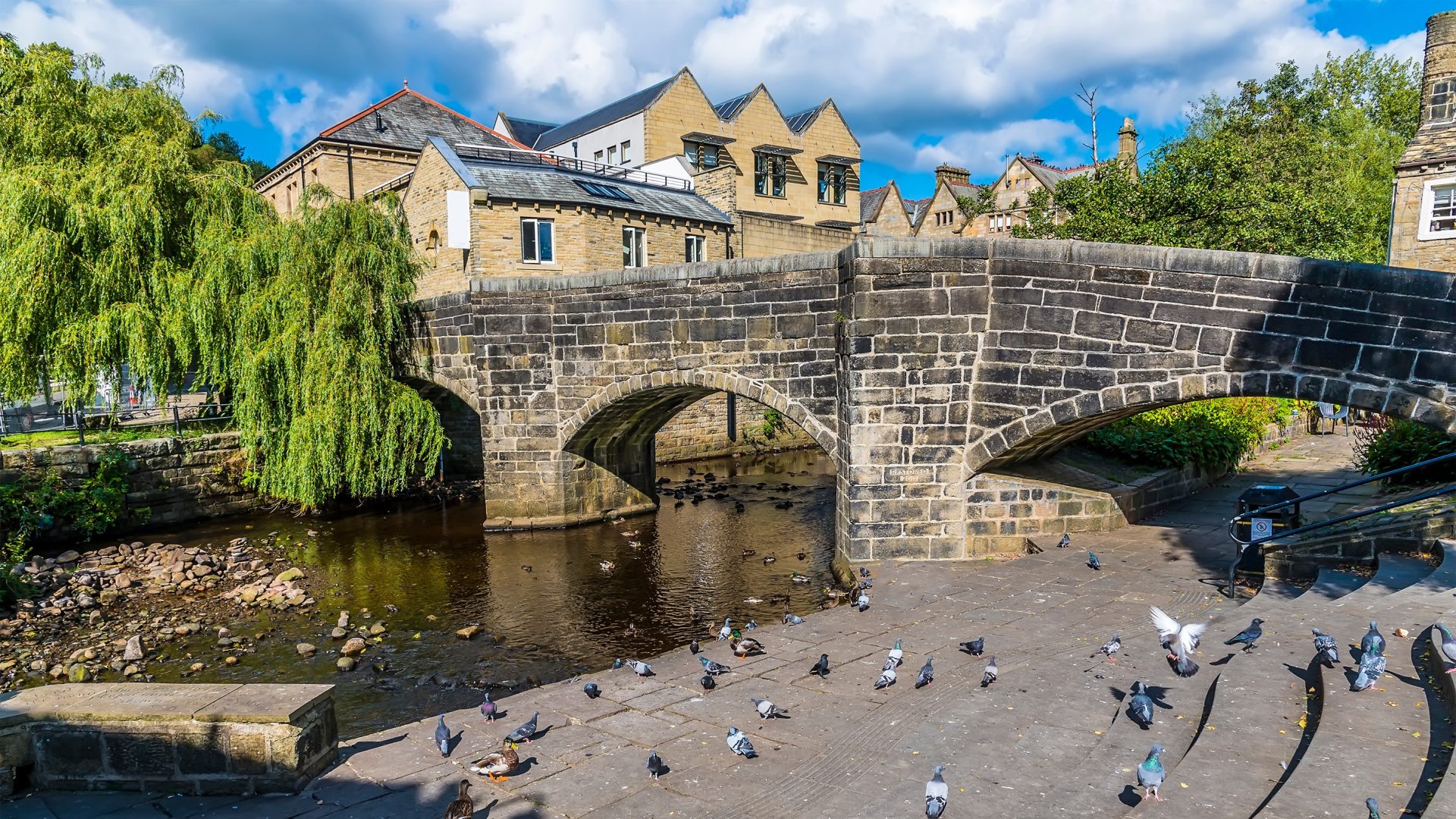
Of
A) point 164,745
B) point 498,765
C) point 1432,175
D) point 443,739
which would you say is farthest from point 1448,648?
point 1432,175

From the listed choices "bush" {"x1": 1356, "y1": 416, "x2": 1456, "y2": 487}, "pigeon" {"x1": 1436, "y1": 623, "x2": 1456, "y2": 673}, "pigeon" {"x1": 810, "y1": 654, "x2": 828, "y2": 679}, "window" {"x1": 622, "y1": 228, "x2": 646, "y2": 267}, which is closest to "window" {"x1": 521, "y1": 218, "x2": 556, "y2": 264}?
"window" {"x1": 622, "y1": 228, "x2": 646, "y2": 267}

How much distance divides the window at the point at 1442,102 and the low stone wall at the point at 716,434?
1843cm

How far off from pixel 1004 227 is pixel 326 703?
169 feet

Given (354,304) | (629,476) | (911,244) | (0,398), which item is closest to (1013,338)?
(911,244)

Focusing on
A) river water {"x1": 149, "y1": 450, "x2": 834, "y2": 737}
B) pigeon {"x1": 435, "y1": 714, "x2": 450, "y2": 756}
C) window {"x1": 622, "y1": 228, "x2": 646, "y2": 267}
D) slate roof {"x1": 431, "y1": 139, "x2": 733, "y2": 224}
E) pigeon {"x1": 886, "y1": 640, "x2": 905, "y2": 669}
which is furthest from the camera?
window {"x1": 622, "y1": 228, "x2": 646, "y2": 267}

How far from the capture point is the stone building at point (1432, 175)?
21.6m

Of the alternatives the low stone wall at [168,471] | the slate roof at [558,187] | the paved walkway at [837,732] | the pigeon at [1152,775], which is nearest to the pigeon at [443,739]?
the paved walkway at [837,732]

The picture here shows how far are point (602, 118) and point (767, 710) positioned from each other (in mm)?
35266

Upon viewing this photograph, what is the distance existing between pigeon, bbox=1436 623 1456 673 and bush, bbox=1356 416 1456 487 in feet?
21.6

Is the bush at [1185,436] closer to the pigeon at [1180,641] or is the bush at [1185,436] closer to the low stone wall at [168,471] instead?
the pigeon at [1180,641]

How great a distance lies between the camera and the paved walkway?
5.19m

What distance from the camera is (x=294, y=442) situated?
15930mm

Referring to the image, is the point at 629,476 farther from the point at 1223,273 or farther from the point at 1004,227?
the point at 1004,227

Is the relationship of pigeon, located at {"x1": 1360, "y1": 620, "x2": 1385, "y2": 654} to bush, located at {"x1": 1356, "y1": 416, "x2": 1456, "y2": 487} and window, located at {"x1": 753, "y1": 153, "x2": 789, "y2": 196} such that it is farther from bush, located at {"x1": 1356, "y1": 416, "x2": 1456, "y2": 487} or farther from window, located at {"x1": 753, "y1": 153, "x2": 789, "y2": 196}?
window, located at {"x1": 753, "y1": 153, "x2": 789, "y2": 196}
